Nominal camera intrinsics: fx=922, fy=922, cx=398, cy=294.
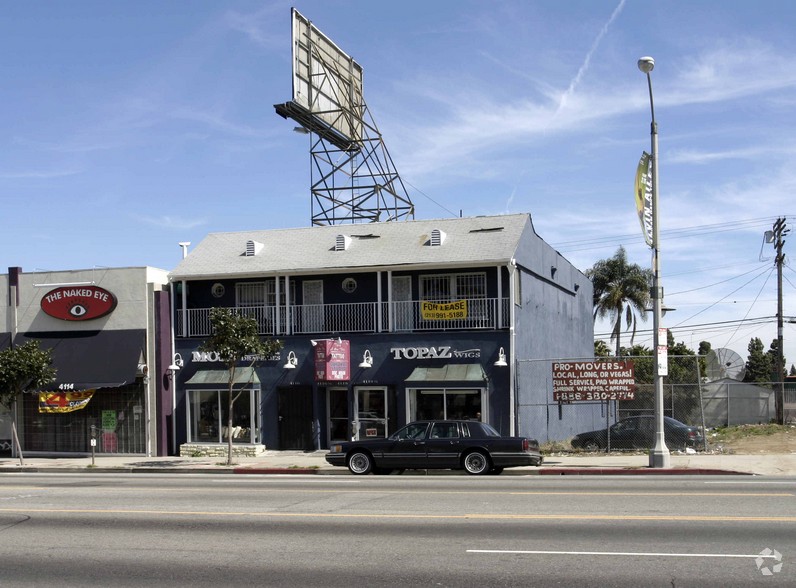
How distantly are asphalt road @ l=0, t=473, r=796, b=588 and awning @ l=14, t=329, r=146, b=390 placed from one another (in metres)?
11.5

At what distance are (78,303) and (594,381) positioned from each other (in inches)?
656

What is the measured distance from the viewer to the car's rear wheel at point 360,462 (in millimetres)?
21172

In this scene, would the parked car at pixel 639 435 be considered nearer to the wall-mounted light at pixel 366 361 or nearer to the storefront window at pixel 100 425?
→ the wall-mounted light at pixel 366 361

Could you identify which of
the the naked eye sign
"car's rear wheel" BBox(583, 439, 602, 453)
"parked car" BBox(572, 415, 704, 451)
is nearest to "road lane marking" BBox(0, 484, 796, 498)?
"car's rear wheel" BBox(583, 439, 602, 453)

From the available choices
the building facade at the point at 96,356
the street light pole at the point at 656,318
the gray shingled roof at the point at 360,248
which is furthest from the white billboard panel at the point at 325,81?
the street light pole at the point at 656,318

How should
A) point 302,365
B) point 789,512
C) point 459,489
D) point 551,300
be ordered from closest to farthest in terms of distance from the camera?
point 789,512 < point 459,489 < point 302,365 < point 551,300

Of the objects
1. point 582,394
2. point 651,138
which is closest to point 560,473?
point 582,394

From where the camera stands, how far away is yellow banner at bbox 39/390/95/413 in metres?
29.3

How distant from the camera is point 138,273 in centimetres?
2980

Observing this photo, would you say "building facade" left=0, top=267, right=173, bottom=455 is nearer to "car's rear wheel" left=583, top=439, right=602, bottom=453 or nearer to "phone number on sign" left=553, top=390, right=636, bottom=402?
"phone number on sign" left=553, top=390, right=636, bottom=402

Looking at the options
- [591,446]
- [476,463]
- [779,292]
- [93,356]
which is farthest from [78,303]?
[779,292]

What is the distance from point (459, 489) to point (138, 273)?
1675 cm

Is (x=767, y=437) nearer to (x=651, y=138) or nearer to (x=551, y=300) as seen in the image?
(x=551, y=300)

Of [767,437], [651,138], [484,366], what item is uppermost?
[651,138]
